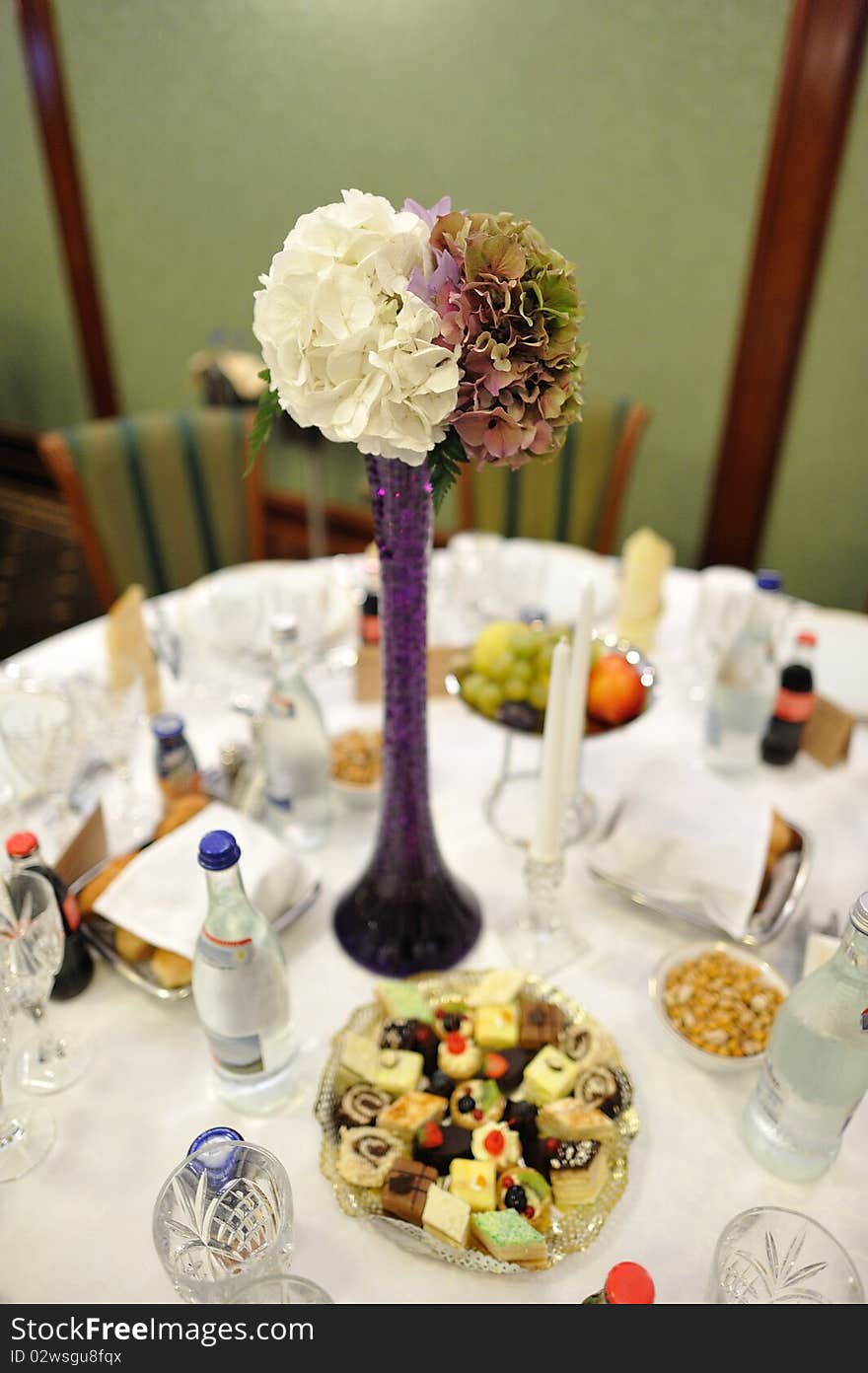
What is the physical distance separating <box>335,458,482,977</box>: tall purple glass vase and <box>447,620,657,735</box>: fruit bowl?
0.19m

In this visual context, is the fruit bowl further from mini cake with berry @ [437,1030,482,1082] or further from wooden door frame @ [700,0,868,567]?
wooden door frame @ [700,0,868,567]

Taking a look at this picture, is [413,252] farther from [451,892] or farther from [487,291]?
[451,892]

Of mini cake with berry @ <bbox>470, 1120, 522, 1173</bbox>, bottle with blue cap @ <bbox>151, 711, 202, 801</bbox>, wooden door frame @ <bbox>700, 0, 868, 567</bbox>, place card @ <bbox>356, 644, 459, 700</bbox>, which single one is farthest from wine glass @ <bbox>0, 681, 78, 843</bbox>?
wooden door frame @ <bbox>700, 0, 868, 567</bbox>

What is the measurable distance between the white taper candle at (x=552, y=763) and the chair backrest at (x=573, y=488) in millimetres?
1408

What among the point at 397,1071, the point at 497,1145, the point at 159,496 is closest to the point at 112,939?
the point at 397,1071

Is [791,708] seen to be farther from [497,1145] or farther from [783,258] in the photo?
[783,258]

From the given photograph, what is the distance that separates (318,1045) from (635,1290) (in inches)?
15.9

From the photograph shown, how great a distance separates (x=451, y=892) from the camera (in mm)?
1049

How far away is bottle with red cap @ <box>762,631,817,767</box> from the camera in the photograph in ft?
4.20

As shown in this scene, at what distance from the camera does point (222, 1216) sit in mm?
715

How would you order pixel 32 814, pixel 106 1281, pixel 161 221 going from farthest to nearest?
1. pixel 161 221
2. pixel 32 814
3. pixel 106 1281

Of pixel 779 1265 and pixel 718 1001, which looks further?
pixel 718 1001

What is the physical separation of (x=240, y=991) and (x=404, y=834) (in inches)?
10.1

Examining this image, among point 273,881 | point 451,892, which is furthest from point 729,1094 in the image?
point 273,881
